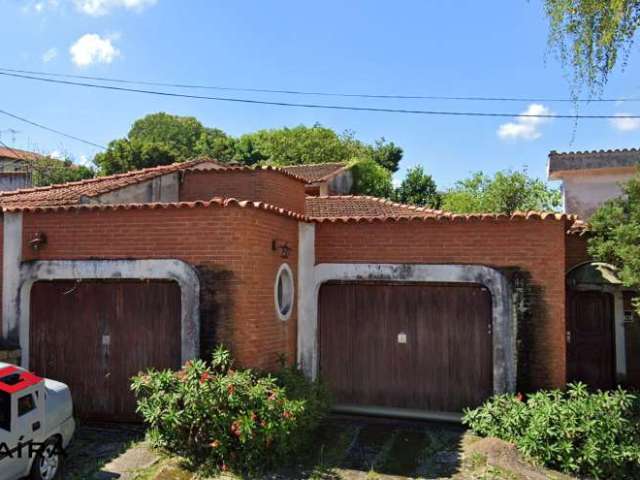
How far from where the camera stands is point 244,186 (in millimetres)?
12008

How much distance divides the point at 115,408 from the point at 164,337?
1.31 meters

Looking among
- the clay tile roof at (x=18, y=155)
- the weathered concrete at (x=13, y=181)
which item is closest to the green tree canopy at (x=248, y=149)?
the weathered concrete at (x=13, y=181)

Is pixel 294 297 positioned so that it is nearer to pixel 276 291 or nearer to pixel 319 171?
pixel 276 291

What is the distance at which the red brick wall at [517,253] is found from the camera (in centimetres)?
836

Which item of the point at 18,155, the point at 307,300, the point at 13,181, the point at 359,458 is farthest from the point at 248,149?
the point at 359,458

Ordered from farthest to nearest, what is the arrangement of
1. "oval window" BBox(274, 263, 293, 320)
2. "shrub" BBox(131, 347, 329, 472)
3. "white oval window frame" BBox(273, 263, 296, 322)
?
"oval window" BBox(274, 263, 293, 320)
"white oval window frame" BBox(273, 263, 296, 322)
"shrub" BBox(131, 347, 329, 472)

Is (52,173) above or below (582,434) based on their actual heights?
above

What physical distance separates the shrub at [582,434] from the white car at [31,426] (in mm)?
5616

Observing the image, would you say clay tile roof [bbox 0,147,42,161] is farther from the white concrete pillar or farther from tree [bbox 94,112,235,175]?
the white concrete pillar

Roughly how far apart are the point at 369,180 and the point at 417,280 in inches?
812

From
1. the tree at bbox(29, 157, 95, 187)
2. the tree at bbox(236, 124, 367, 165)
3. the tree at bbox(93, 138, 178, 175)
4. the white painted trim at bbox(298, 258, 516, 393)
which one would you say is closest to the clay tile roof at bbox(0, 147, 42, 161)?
the tree at bbox(29, 157, 95, 187)

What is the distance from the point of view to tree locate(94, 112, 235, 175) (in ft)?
97.8

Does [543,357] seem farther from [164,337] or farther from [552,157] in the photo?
[552,157]

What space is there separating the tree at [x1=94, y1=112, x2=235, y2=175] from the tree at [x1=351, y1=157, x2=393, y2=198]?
8.57 meters
